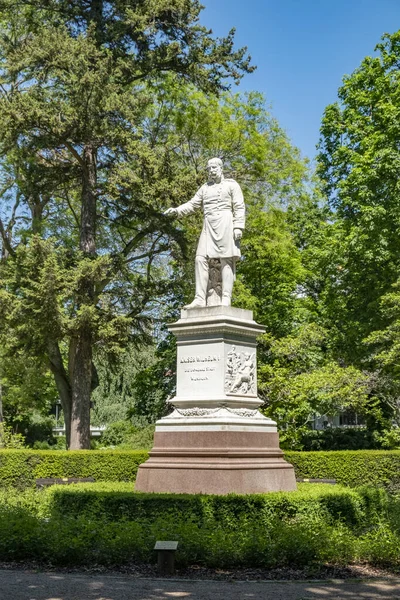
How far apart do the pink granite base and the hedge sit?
6.52 m

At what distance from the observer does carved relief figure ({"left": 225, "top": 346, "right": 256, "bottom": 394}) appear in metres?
13.6

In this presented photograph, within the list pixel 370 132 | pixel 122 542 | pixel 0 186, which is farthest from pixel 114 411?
pixel 122 542

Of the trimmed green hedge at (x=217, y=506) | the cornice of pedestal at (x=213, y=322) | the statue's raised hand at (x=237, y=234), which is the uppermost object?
the statue's raised hand at (x=237, y=234)

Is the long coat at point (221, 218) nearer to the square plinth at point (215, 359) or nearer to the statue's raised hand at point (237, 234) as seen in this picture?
the statue's raised hand at point (237, 234)

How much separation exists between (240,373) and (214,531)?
4.40 meters

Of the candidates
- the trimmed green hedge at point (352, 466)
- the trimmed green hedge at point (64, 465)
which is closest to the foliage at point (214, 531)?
the trimmed green hedge at point (352, 466)

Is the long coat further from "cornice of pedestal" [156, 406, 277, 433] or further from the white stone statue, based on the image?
"cornice of pedestal" [156, 406, 277, 433]

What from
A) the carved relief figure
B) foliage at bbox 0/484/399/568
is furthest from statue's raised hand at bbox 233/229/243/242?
foliage at bbox 0/484/399/568

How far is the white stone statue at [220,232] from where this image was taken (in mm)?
14375

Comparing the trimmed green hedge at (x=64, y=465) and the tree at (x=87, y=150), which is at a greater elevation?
the tree at (x=87, y=150)

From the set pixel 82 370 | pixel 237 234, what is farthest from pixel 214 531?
pixel 82 370

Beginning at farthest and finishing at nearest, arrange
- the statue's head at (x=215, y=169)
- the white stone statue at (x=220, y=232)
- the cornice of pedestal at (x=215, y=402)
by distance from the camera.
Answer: the statue's head at (x=215, y=169)
the white stone statue at (x=220, y=232)
the cornice of pedestal at (x=215, y=402)

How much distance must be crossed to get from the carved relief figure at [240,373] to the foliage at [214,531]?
96.0 inches

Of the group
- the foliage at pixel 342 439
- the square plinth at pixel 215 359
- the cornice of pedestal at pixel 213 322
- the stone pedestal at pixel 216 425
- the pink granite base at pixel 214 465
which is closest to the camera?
the pink granite base at pixel 214 465
